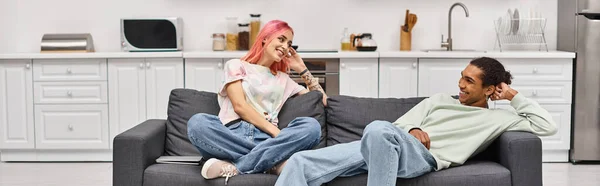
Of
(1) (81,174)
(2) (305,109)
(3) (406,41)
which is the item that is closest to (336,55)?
(3) (406,41)

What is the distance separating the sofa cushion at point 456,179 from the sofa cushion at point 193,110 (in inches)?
20.5

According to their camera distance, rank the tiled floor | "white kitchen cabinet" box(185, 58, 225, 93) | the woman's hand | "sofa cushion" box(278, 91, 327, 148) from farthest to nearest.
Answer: "white kitchen cabinet" box(185, 58, 225, 93) → the tiled floor → the woman's hand → "sofa cushion" box(278, 91, 327, 148)

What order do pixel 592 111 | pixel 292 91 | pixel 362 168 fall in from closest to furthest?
pixel 362 168 → pixel 292 91 → pixel 592 111

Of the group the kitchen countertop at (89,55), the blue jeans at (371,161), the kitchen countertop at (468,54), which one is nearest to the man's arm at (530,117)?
the blue jeans at (371,161)

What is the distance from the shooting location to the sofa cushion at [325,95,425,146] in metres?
3.60

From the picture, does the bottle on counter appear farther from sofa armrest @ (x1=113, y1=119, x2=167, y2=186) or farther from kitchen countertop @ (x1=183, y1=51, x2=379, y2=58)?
sofa armrest @ (x1=113, y1=119, x2=167, y2=186)

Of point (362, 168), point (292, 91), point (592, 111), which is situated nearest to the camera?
point (362, 168)

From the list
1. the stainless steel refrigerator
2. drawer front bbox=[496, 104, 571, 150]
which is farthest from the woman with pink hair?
the stainless steel refrigerator

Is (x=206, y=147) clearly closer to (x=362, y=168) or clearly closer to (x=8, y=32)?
(x=362, y=168)

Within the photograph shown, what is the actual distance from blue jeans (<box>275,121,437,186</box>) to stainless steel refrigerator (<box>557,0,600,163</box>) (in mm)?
2477

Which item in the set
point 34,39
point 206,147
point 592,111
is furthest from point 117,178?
point 592,111

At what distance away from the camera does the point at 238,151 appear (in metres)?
3.28

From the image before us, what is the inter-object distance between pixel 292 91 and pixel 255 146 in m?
0.48

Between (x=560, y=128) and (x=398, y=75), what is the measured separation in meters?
1.16
